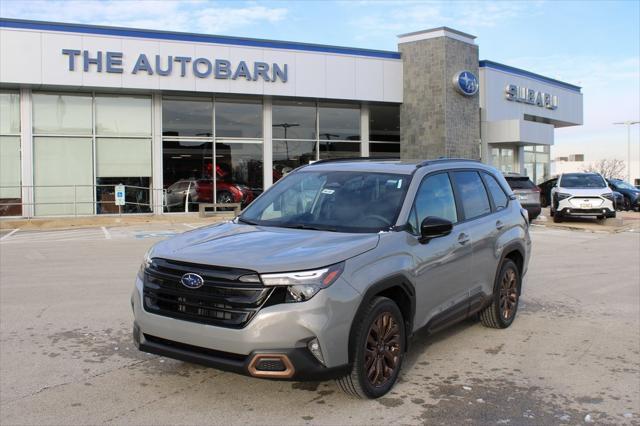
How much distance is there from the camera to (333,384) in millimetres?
4742

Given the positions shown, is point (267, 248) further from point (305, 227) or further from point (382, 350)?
point (382, 350)

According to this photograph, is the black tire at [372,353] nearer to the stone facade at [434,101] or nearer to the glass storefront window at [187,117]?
the glass storefront window at [187,117]

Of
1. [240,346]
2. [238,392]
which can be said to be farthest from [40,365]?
[240,346]

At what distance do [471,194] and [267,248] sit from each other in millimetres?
2636

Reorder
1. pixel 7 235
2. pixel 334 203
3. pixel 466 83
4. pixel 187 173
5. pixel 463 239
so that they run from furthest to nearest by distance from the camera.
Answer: pixel 466 83, pixel 187 173, pixel 7 235, pixel 463 239, pixel 334 203

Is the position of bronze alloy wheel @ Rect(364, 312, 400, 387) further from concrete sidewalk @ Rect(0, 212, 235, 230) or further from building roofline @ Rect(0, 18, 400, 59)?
building roofline @ Rect(0, 18, 400, 59)

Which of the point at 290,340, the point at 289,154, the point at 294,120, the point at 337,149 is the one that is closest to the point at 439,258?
the point at 290,340

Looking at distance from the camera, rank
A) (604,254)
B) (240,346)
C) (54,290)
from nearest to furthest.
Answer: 1. (240,346)
2. (54,290)
3. (604,254)

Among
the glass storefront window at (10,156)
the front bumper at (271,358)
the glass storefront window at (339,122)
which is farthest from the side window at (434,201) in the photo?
the glass storefront window at (339,122)

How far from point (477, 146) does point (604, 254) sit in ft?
45.4

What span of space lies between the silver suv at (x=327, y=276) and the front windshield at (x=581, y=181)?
1610 cm

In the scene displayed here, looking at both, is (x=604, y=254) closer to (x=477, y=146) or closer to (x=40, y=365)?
(x=40, y=365)

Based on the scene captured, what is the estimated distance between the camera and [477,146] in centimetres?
2636

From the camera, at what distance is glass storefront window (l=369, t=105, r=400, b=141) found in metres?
26.4
